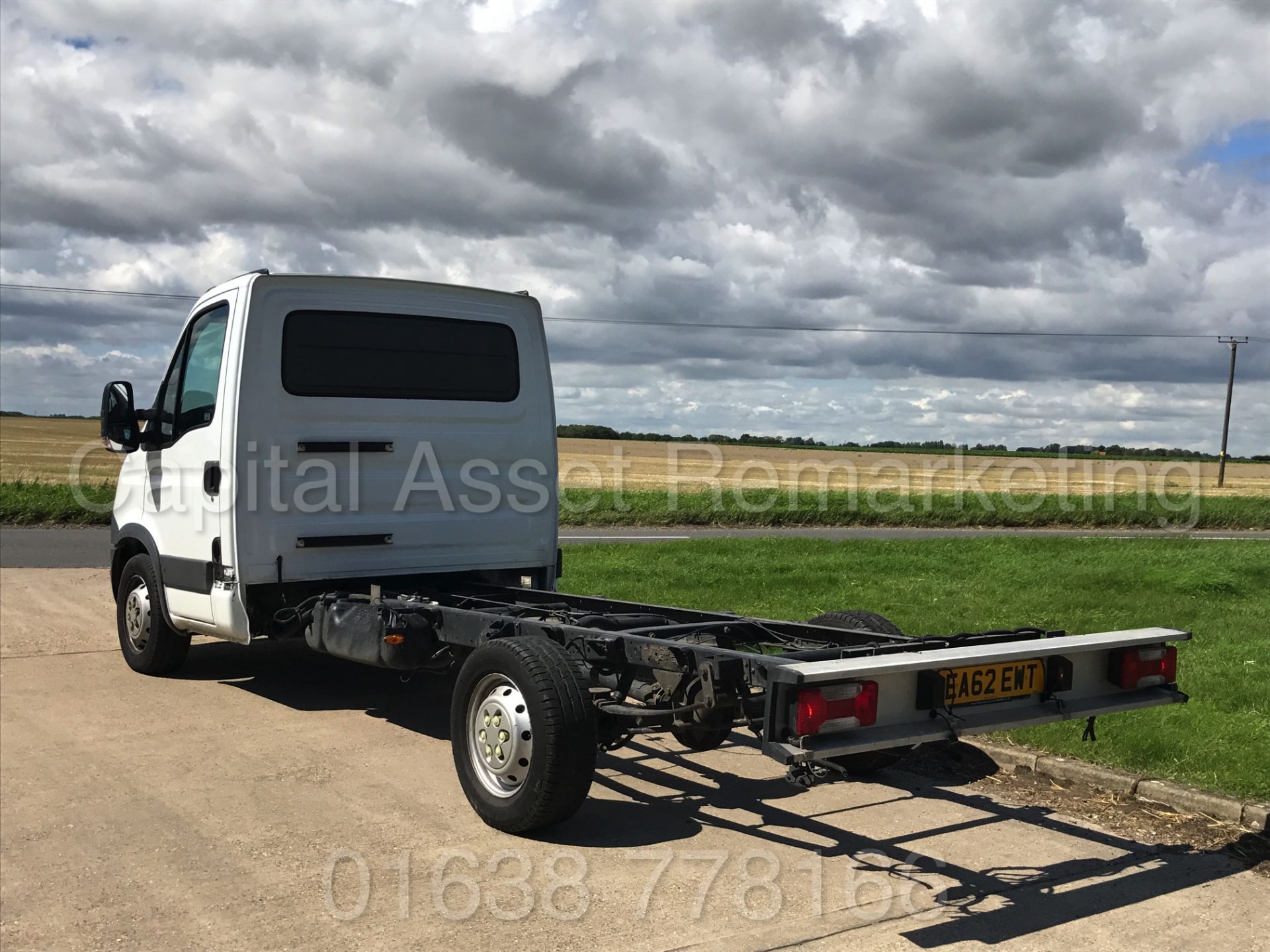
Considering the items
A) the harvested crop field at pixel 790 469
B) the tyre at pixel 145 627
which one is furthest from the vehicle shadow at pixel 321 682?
the harvested crop field at pixel 790 469

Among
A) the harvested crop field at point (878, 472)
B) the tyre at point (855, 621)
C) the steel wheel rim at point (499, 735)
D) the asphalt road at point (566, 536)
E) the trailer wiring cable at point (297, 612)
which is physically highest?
the harvested crop field at point (878, 472)

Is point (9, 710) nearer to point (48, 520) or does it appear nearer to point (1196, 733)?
point (1196, 733)

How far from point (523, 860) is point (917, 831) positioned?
172 cm

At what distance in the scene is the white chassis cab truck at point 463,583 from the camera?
14.5 ft

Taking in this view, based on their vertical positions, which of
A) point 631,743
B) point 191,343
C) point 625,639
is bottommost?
point 631,743

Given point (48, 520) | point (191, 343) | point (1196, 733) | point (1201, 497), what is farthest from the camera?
point (1201, 497)

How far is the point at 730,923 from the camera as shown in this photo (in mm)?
3930

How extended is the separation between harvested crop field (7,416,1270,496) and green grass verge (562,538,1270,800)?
649 inches

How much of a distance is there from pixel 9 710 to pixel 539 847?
4.06m

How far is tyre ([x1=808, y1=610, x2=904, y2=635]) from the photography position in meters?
5.74

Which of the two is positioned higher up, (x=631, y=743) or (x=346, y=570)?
(x=346, y=570)

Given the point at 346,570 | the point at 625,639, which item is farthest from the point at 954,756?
the point at 346,570

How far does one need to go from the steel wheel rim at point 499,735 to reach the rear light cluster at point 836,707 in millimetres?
1260

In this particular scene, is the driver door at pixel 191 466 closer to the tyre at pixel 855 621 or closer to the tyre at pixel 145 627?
the tyre at pixel 145 627
